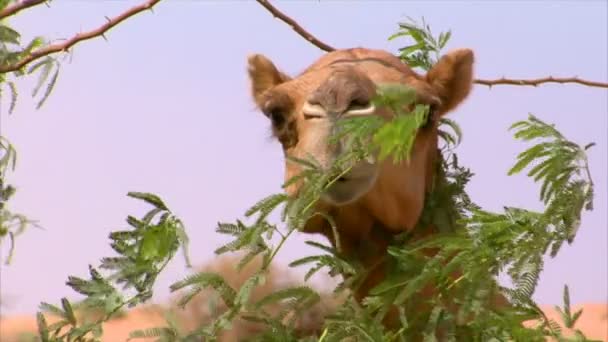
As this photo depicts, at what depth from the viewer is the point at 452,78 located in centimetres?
573

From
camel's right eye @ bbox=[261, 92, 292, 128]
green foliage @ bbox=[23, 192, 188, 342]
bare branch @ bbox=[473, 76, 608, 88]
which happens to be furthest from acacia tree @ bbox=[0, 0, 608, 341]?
bare branch @ bbox=[473, 76, 608, 88]

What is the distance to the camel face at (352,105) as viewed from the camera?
14.4 ft

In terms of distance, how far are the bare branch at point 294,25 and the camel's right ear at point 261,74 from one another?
0.80ft

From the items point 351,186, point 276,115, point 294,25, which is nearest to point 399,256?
point 351,186

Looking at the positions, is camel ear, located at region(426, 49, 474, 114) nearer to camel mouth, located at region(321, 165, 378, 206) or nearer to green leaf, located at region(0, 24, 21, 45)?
camel mouth, located at region(321, 165, 378, 206)

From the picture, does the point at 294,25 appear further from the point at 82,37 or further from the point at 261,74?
the point at 82,37

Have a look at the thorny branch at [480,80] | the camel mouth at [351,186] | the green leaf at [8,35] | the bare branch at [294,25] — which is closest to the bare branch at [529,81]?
the thorny branch at [480,80]

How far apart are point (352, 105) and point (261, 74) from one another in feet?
5.45

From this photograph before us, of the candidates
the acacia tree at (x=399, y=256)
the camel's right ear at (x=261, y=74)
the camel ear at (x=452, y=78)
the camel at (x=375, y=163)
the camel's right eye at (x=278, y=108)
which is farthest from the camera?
the camel's right ear at (x=261, y=74)

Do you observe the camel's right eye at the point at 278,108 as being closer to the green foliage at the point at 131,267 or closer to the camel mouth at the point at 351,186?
the camel mouth at the point at 351,186

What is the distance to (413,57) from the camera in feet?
19.7

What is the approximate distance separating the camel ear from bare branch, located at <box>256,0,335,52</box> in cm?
74

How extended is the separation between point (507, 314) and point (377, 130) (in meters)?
0.75

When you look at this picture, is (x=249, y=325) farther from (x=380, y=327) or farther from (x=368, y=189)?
(x=380, y=327)
